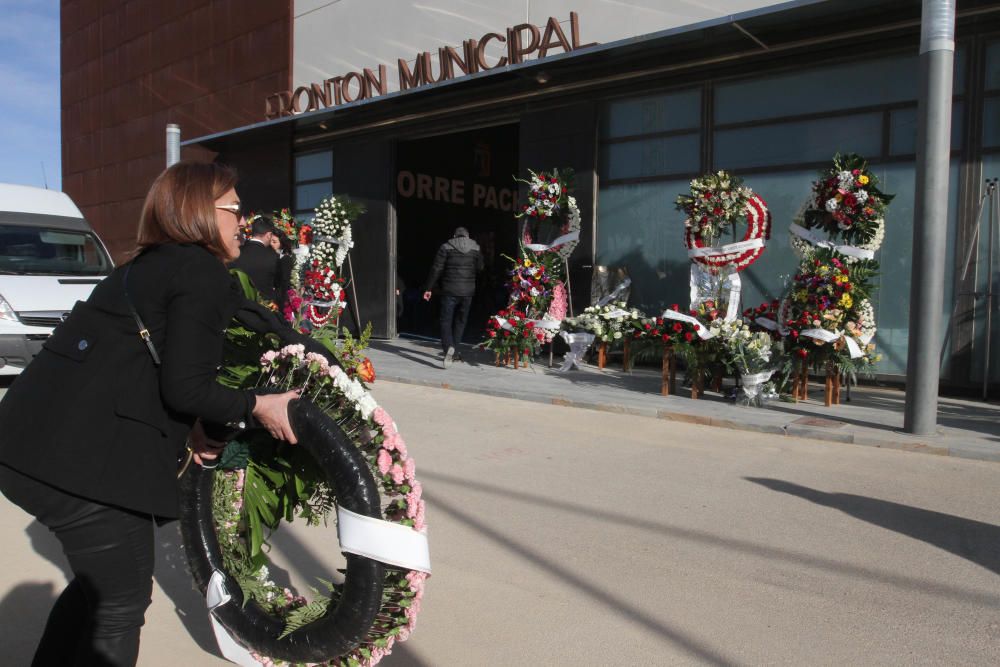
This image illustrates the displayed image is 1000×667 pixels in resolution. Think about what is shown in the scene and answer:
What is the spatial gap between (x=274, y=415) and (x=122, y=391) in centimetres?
45

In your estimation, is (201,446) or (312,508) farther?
(312,508)

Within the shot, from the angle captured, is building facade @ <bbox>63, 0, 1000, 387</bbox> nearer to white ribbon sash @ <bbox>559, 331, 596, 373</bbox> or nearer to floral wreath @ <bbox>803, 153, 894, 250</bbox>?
white ribbon sash @ <bbox>559, 331, 596, 373</bbox>

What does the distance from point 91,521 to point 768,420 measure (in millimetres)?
6832

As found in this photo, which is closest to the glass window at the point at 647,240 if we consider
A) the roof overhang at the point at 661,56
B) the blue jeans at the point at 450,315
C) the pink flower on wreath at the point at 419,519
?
the roof overhang at the point at 661,56

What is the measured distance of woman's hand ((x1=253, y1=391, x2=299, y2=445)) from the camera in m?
2.49

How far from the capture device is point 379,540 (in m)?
2.46

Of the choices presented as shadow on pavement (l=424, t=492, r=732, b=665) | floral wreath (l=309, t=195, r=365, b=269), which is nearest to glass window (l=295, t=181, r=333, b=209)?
floral wreath (l=309, t=195, r=365, b=269)

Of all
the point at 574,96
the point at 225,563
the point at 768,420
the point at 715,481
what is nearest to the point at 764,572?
the point at 715,481

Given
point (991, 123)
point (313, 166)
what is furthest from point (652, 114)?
point (313, 166)

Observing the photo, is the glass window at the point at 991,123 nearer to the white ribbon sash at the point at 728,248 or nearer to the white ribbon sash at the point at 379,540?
the white ribbon sash at the point at 728,248

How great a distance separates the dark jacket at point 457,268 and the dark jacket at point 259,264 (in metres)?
4.37

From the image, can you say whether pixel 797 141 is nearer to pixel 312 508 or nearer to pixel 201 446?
pixel 312 508

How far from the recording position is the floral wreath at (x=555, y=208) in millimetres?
11859

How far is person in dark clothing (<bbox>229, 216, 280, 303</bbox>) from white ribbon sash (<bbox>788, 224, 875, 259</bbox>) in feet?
18.5
